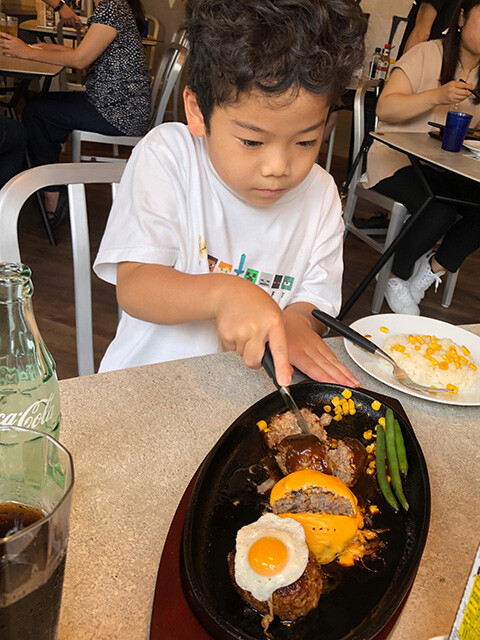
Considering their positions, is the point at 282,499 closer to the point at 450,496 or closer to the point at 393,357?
the point at 450,496

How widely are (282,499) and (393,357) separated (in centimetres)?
55

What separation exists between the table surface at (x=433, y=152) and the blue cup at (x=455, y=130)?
0.03m

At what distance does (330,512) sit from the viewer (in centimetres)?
66

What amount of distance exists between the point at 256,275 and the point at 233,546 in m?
0.81

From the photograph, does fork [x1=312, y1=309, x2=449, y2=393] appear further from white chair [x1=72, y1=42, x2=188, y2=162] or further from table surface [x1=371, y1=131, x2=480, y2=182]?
white chair [x1=72, y1=42, x2=188, y2=162]

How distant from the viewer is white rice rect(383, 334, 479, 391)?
3.45 feet

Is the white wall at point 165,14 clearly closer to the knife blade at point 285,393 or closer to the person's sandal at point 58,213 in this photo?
the person's sandal at point 58,213

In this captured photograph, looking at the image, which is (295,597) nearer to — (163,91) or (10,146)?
(10,146)

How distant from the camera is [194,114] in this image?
3.67 ft

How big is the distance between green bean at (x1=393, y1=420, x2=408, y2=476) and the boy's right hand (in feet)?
0.56

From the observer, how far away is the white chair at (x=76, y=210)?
3.61 ft

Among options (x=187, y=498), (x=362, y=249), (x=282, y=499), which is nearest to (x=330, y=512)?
(x=282, y=499)

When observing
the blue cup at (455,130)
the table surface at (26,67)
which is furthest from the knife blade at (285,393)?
the table surface at (26,67)

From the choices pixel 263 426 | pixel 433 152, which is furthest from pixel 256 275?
pixel 433 152
